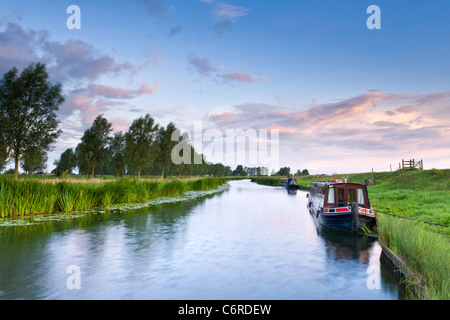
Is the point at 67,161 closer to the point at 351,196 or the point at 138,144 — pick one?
the point at 138,144

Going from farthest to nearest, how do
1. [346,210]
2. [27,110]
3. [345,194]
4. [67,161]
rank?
[67,161], [27,110], [345,194], [346,210]

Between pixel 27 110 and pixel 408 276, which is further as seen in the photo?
pixel 27 110

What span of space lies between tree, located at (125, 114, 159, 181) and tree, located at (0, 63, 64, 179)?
54.6 ft

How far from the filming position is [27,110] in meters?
40.2

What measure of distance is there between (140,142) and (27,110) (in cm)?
2079

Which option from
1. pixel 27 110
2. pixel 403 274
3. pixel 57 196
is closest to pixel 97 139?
pixel 27 110

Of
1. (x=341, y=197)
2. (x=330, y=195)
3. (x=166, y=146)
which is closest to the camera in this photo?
(x=330, y=195)

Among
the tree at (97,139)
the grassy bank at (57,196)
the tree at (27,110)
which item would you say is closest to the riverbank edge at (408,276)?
the grassy bank at (57,196)

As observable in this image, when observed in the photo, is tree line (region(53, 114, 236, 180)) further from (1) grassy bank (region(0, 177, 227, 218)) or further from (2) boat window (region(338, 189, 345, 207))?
(2) boat window (region(338, 189, 345, 207))

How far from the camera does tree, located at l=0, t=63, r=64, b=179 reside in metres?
38.3

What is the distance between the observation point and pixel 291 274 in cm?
1019

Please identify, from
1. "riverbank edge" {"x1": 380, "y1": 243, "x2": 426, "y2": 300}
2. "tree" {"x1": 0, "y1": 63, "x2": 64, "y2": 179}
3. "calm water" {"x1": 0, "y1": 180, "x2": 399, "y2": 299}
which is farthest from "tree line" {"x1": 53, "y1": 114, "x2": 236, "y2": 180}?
"riverbank edge" {"x1": 380, "y1": 243, "x2": 426, "y2": 300}

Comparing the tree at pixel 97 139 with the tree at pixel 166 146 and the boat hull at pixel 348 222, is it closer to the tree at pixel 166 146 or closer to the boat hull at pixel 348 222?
the tree at pixel 166 146
